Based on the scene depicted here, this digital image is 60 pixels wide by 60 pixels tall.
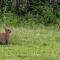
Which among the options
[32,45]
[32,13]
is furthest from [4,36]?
[32,13]

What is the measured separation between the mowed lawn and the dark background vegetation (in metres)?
0.95

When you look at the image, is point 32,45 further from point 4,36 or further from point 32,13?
point 32,13

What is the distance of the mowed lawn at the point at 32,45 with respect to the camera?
7.36 meters

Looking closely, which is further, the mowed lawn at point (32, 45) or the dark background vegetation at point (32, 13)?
the dark background vegetation at point (32, 13)

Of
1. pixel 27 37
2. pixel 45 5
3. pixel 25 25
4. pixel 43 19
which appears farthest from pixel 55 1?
pixel 27 37

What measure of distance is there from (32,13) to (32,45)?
408 centimetres

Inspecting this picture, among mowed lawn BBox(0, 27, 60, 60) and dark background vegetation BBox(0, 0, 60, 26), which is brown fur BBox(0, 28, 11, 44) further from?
dark background vegetation BBox(0, 0, 60, 26)

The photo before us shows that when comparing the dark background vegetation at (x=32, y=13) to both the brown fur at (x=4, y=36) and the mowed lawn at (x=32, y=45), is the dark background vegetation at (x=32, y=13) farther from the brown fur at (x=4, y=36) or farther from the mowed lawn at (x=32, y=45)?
the brown fur at (x=4, y=36)

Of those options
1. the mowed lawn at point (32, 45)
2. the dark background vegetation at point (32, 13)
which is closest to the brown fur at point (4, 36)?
the mowed lawn at point (32, 45)

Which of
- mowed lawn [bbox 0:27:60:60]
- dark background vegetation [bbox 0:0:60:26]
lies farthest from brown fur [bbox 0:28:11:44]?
dark background vegetation [bbox 0:0:60:26]

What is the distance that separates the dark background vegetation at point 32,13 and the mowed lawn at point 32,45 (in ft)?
3.10

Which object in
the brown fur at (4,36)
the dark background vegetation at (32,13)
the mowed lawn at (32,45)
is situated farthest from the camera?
the dark background vegetation at (32,13)

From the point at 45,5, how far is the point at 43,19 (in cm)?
91

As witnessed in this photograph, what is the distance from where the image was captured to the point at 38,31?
1032cm
